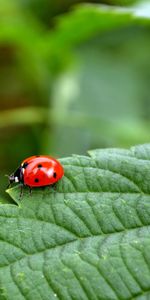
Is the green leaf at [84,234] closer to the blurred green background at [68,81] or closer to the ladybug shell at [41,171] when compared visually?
the ladybug shell at [41,171]

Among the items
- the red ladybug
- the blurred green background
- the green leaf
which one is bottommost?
the green leaf

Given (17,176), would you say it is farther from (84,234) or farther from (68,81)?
(68,81)

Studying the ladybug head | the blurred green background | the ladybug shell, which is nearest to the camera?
the ladybug shell

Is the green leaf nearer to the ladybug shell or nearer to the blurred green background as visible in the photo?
the ladybug shell

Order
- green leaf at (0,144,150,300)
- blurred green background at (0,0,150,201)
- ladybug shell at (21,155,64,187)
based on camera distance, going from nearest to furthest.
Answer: green leaf at (0,144,150,300) < ladybug shell at (21,155,64,187) < blurred green background at (0,0,150,201)

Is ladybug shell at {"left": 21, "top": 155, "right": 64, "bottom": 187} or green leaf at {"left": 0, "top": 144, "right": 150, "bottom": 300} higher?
ladybug shell at {"left": 21, "top": 155, "right": 64, "bottom": 187}

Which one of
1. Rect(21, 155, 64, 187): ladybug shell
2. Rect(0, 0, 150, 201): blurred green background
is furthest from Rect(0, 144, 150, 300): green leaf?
Rect(0, 0, 150, 201): blurred green background

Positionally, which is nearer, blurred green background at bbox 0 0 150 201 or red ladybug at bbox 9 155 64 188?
red ladybug at bbox 9 155 64 188
